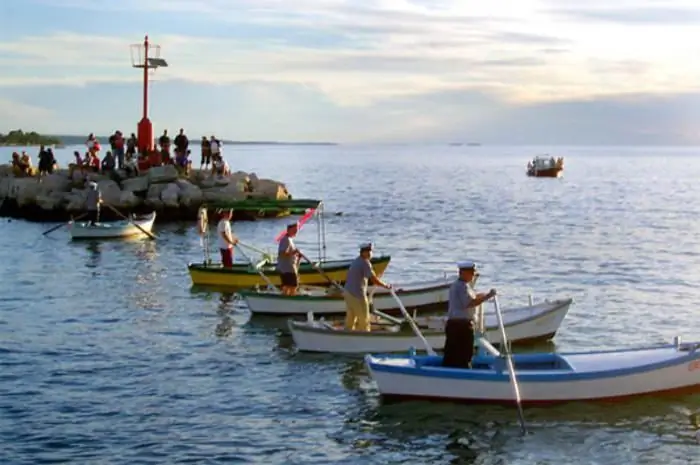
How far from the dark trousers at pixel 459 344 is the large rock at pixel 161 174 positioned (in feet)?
119

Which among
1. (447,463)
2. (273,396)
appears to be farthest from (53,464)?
(447,463)

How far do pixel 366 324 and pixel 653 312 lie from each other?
10.3 metres

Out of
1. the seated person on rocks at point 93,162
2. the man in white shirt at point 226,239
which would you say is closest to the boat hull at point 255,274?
the man in white shirt at point 226,239

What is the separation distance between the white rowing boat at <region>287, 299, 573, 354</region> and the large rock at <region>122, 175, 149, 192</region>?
3093 cm

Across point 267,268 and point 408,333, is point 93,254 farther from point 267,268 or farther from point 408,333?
point 408,333

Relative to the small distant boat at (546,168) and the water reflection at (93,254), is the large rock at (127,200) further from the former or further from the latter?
the small distant boat at (546,168)

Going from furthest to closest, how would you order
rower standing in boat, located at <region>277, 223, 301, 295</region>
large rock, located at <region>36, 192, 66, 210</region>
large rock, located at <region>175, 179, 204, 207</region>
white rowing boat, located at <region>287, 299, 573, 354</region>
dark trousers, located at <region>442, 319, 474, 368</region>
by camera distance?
large rock, located at <region>36, 192, 66, 210</region>, large rock, located at <region>175, 179, 204, 207</region>, rower standing in boat, located at <region>277, 223, 301, 295</region>, white rowing boat, located at <region>287, 299, 573, 354</region>, dark trousers, located at <region>442, 319, 474, 368</region>

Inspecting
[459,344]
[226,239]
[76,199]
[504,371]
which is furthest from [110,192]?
[504,371]

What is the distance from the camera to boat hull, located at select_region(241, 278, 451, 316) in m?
26.1

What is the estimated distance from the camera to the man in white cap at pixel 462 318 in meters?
18.0

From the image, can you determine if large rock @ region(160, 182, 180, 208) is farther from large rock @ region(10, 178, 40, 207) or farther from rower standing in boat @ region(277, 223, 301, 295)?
rower standing in boat @ region(277, 223, 301, 295)

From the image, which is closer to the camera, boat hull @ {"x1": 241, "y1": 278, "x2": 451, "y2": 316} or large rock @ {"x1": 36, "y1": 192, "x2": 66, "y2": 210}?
boat hull @ {"x1": 241, "y1": 278, "x2": 451, "y2": 316}

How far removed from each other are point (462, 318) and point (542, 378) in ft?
5.89

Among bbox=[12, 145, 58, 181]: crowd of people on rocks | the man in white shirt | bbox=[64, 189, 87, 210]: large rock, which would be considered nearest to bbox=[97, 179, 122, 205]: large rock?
bbox=[64, 189, 87, 210]: large rock
